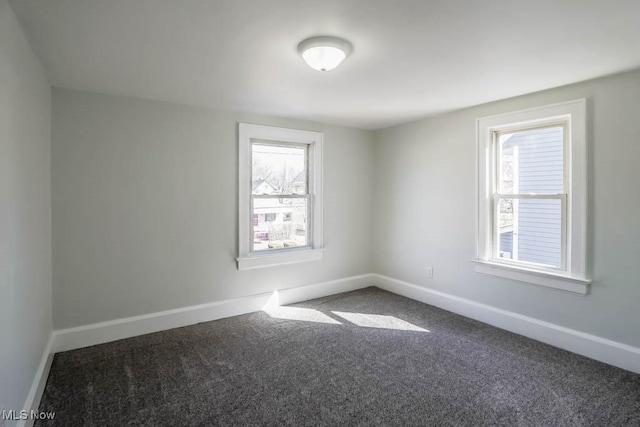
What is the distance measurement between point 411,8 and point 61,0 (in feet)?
5.77

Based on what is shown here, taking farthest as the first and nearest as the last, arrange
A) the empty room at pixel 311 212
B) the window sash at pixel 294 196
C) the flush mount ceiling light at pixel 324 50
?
the window sash at pixel 294 196 → the flush mount ceiling light at pixel 324 50 → the empty room at pixel 311 212

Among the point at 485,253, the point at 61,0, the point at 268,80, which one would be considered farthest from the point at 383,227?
the point at 61,0

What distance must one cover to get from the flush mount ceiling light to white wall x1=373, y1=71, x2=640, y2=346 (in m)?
2.11

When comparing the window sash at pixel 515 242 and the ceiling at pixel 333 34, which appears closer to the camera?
the ceiling at pixel 333 34

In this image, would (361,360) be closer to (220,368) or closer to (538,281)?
(220,368)

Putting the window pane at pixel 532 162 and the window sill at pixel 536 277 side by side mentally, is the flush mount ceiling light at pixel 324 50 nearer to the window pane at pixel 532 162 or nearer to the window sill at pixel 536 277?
the window pane at pixel 532 162

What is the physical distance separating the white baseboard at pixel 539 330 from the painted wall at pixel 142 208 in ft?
6.04

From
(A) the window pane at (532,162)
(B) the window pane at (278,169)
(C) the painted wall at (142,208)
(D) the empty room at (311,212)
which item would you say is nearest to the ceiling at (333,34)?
(D) the empty room at (311,212)

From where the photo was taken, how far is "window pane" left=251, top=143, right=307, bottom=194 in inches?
160

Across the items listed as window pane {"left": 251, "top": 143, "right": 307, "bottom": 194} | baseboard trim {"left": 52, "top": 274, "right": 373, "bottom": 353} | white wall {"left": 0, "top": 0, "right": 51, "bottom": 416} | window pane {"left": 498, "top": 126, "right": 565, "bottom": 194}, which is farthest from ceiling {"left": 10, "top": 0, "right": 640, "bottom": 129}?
baseboard trim {"left": 52, "top": 274, "right": 373, "bottom": 353}

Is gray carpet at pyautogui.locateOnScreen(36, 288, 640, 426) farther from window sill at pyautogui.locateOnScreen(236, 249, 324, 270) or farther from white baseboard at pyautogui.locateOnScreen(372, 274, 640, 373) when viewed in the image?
→ window sill at pyautogui.locateOnScreen(236, 249, 324, 270)

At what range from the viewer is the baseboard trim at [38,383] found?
1.98m

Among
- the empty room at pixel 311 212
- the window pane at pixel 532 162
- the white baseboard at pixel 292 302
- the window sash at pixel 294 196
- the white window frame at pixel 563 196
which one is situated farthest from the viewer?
the window sash at pixel 294 196

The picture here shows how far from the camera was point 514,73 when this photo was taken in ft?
8.72
